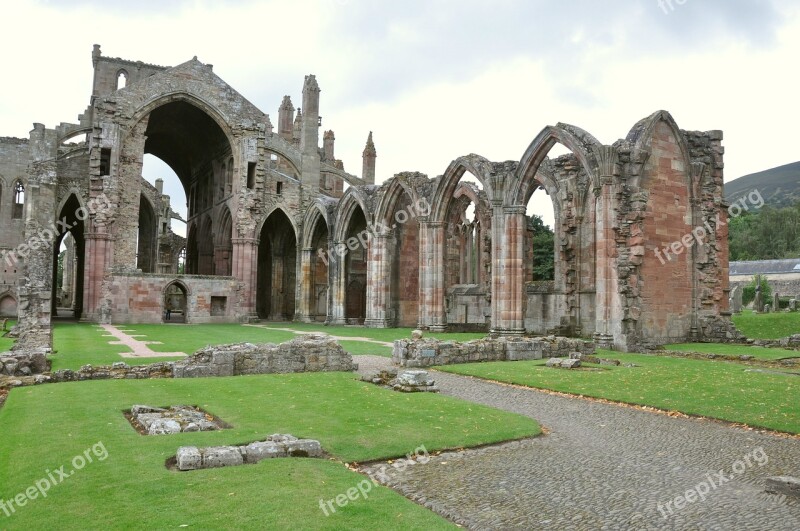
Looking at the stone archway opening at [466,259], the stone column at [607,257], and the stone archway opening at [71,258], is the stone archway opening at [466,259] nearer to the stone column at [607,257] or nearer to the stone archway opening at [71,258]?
the stone column at [607,257]

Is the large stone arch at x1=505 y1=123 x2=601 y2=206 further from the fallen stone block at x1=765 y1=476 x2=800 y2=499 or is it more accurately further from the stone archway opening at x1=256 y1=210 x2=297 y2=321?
the stone archway opening at x1=256 y1=210 x2=297 y2=321

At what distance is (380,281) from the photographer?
105 feet

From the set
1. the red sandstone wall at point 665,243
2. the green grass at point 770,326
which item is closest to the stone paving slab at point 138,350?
the red sandstone wall at point 665,243

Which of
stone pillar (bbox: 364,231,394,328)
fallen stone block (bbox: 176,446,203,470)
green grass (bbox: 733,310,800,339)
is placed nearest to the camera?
fallen stone block (bbox: 176,446,203,470)

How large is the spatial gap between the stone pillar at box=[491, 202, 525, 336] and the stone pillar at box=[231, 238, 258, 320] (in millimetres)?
18231

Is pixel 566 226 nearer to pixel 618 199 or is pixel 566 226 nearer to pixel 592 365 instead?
pixel 618 199

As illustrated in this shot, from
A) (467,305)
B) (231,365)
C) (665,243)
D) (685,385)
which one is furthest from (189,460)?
(467,305)

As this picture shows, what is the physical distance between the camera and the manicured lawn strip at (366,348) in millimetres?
17638

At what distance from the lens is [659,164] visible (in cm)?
2080

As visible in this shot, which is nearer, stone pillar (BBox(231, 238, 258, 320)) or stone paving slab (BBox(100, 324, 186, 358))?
stone paving slab (BBox(100, 324, 186, 358))

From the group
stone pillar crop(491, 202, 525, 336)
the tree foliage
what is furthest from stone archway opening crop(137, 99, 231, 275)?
the tree foliage

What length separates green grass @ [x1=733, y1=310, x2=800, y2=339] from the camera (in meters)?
26.5

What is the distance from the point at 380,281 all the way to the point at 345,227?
518cm

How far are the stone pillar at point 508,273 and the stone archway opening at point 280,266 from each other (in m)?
22.5
